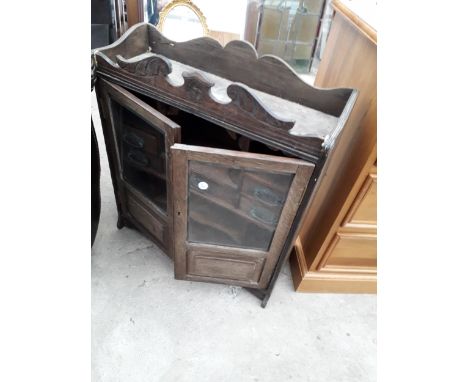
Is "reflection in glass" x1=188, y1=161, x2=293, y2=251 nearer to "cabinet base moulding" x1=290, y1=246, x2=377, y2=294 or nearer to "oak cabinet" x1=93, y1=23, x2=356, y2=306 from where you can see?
"oak cabinet" x1=93, y1=23, x2=356, y2=306

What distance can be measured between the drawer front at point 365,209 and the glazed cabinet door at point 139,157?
23.3 inches

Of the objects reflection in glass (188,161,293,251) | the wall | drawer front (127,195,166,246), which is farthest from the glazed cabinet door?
the wall

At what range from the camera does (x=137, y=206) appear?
4.23ft

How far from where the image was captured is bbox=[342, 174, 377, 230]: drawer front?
0.97 metres

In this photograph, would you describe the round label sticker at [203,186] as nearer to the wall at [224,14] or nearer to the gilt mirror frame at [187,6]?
the gilt mirror frame at [187,6]

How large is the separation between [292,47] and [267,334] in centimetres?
244

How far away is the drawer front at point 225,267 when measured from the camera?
1106 mm

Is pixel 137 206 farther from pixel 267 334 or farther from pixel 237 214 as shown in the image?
pixel 267 334

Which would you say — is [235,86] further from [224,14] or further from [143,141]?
[224,14]

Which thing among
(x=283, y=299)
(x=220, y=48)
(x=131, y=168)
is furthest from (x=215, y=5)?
(x=283, y=299)

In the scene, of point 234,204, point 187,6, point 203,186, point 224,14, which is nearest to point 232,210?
point 234,204

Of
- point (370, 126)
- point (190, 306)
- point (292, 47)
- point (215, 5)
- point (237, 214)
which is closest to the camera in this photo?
point (370, 126)

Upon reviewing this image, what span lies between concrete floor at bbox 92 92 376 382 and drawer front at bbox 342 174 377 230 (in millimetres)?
431

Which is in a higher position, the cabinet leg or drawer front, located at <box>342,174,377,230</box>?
drawer front, located at <box>342,174,377,230</box>
